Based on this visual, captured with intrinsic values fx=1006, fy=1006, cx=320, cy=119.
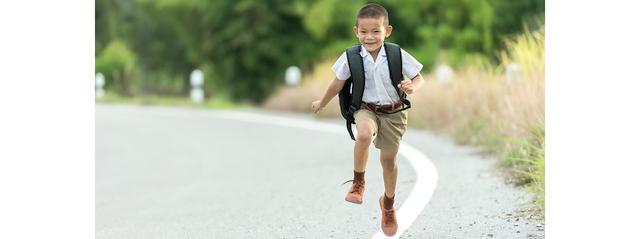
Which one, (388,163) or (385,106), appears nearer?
(385,106)

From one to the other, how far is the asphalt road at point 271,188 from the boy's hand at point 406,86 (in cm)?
128

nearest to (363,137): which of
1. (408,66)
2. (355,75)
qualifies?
(355,75)

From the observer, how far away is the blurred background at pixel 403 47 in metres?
10.3

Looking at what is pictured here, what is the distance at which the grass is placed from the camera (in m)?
8.22

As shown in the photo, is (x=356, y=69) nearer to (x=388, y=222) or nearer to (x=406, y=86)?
(x=406, y=86)

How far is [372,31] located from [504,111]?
19.0 ft

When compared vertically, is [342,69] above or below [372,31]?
below

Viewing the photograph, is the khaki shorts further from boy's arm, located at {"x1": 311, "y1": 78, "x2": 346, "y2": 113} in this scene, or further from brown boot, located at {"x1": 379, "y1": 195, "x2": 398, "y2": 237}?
brown boot, located at {"x1": 379, "y1": 195, "x2": 398, "y2": 237}

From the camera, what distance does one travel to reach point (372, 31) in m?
4.74

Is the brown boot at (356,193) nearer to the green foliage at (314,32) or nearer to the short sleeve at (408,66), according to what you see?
the short sleeve at (408,66)

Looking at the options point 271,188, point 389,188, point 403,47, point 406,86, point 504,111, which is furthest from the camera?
point 403,47

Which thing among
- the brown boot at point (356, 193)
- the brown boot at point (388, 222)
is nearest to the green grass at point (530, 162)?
the brown boot at point (388, 222)

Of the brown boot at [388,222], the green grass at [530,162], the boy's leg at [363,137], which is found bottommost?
the green grass at [530,162]
